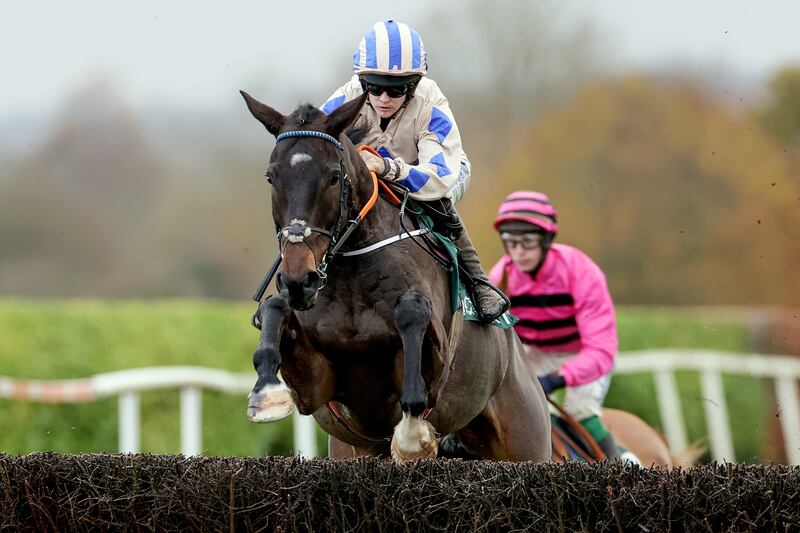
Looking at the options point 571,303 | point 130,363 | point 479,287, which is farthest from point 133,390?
point 479,287

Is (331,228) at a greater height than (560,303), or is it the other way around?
(331,228)

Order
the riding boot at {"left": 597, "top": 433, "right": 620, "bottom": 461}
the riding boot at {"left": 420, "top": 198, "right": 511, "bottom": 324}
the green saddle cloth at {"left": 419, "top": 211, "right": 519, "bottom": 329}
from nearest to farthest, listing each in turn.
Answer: the green saddle cloth at {"left": 419, "top": 211, "right": 519, "bottom": 329} < the riding boot at {"left": 420, "top": 198, "right": 511, "bottom": 324} < the riding boot at {"left": 597, "top": 433, "right": 620, "bottom": 461}

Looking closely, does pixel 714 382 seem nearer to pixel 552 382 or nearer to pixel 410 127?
pixel 552 382

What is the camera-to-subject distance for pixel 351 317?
4773 mm

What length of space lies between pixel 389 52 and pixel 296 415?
5.19 m

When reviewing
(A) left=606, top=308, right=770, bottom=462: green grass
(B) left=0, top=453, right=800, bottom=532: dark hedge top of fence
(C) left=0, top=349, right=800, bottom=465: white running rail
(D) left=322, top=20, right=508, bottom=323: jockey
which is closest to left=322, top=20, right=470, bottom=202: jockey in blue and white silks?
(D) left=322, top=20, right=508, bottom=323: jockey

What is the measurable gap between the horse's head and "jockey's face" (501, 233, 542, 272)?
6.66 ft

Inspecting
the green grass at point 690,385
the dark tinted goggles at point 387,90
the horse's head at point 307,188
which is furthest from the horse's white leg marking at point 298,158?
the green grass at point 690,385

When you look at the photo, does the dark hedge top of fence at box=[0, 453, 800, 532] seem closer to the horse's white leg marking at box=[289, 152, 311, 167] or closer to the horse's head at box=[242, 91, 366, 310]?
the horse's head at box=[242, 91, 366, 310]

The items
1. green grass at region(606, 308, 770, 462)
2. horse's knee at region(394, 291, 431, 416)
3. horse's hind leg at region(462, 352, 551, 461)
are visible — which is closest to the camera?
horse's knee at region(394, 291, 431, 416)

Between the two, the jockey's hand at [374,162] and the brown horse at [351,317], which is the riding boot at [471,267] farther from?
the jockey's hand at [374,162]

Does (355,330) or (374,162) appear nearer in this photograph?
(355,330)

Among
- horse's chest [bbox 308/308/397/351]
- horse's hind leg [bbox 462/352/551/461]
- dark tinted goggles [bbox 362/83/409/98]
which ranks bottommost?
horse's hind leg [bbox 462/352/551/461]

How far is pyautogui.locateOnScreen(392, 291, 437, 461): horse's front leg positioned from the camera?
456 centimetres
